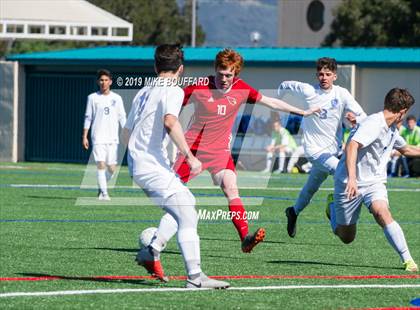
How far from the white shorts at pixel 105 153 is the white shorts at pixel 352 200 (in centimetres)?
924

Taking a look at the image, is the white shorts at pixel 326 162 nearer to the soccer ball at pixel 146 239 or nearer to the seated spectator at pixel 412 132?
the soccer ball at pixel 146 239

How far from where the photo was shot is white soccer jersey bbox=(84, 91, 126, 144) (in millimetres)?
21312

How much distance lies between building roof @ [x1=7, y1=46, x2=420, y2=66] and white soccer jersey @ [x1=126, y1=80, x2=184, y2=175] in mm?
24515

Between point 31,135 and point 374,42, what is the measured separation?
21866mm

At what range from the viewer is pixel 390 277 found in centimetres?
1152

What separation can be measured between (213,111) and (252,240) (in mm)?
1383

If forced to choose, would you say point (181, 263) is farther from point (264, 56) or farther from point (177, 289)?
point (264, 56)

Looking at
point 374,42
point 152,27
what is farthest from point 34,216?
point 152,27

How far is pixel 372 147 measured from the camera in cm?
1205

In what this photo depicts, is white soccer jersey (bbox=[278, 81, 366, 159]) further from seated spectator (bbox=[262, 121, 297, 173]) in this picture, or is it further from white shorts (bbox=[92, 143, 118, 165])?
seated spectator (bbox=[262, 121, 297, 173])

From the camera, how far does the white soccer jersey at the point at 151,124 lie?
9.89m

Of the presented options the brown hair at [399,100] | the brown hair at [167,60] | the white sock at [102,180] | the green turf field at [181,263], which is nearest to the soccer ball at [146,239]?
the green turf field at [181,263]

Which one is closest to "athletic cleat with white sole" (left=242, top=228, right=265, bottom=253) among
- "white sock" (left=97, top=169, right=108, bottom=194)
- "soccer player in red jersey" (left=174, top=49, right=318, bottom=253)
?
"soccer player in red jersey" (left=174, top=49, right=318, bottom=253)

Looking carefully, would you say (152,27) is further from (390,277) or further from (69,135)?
(390,277)
